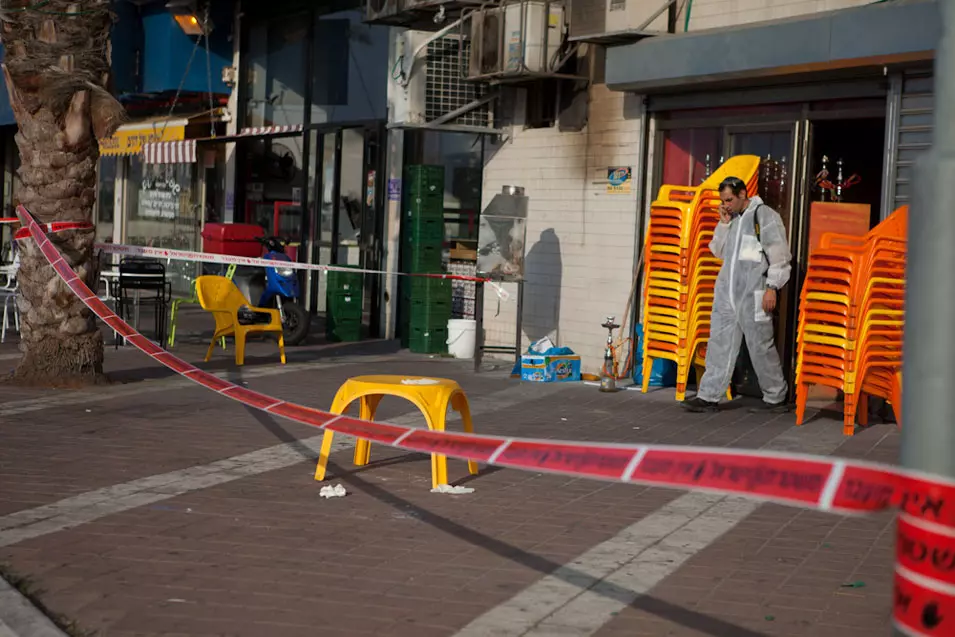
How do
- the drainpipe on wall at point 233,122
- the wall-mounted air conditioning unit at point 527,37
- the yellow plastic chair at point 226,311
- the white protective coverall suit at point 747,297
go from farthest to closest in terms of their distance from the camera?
the drainpipe on wall at point 233,122, the yellow plastic chair at point 226,311, the wall-mounted air conditioning unit at point 527,37, the white protective coverall suit at point 747,297

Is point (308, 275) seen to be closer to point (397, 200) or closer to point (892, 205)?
point (397, 200)

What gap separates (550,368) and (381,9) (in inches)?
183

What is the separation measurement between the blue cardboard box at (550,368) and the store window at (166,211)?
10.5 meters

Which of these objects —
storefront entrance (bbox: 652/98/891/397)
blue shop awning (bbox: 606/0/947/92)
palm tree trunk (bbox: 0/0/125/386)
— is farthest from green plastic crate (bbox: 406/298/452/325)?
palm tree trunk (bbox: 0/0/125/386)

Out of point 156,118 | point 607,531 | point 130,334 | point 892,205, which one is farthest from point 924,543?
point 156,118

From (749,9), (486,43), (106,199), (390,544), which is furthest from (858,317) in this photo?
(106,199)

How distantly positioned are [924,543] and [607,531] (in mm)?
4122

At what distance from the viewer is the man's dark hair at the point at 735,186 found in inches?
411

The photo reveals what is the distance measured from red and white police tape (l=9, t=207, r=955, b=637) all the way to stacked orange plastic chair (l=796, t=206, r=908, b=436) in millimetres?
5461

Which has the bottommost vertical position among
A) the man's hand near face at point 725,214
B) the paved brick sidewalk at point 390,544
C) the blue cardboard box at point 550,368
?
the paved brick sidewalk at point 390,544

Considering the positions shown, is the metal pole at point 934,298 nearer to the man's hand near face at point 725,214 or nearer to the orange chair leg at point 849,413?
the orange chair leg at point 849,413

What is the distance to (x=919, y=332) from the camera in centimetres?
252

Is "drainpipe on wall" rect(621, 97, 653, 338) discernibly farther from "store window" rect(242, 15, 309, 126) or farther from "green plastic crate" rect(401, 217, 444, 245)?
"store window" rect(242, 15, 309, 126)

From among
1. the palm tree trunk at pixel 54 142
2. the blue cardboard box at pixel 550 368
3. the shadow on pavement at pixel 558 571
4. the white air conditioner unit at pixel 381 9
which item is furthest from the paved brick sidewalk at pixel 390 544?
the white air conditioner unit at pixel 381 9
